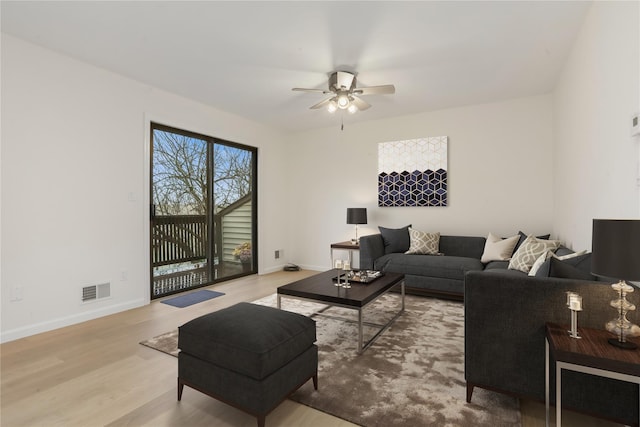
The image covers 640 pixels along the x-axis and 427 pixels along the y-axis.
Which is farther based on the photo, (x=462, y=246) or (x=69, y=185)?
(x=462, y=246)

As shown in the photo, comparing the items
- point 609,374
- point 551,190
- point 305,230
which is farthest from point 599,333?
point 305,230

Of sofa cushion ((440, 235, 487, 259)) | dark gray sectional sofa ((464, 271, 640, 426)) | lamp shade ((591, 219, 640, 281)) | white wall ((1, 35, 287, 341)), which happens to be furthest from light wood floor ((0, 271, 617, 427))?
sofa cushion ((440, 235, 487, 259))

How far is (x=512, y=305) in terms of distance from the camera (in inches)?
65.5

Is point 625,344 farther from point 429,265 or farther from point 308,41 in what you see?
point 308,41

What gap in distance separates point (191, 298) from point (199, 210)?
4.14 ft

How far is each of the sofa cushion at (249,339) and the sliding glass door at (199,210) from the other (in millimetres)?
2685

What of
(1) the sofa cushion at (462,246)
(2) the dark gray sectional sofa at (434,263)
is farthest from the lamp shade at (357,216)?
(1) the sofa cushion at (462,246)

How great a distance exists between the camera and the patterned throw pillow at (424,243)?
4512mm

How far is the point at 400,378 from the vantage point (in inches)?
83.6

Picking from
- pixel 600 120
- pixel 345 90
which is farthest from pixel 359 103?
pixel 600 120

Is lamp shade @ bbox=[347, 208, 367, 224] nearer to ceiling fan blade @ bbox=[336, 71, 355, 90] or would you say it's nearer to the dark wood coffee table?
the dark wood coffee table

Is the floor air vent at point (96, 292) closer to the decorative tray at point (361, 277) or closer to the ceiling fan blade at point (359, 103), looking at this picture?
the decorative tray at point (361, 277)

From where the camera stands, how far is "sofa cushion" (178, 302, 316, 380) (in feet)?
5.18

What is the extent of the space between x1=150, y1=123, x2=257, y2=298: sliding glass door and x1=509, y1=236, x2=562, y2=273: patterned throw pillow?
393 centimetres
